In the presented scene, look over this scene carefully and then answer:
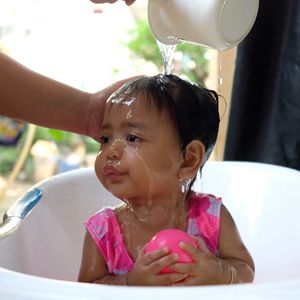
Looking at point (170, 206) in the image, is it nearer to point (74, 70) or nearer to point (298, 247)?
point (298, 247)

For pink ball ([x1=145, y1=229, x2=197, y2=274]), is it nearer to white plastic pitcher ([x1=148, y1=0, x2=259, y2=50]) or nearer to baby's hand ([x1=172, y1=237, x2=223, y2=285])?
baby's hand ([x1=172, y1=237, x2=223, y2=285])

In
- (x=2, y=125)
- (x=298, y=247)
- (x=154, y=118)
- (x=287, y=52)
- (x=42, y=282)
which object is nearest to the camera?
(x=42, y=282)

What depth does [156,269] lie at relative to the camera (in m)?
0.63

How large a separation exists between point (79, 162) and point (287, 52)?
1.15 metres

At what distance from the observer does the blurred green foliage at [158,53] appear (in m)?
2.19

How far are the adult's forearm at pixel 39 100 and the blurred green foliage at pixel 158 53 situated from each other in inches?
47.7

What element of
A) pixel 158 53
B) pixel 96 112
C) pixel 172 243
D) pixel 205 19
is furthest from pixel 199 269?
pixel 158 53

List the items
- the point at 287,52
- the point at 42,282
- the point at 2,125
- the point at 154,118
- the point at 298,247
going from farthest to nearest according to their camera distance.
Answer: the point at 2,125, the point at 287,52, the point at 298,247, the point at 154,118, the point at 42,282

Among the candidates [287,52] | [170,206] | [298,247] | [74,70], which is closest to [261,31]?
[287,52]

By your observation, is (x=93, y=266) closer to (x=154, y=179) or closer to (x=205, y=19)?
(x=154, y=179)

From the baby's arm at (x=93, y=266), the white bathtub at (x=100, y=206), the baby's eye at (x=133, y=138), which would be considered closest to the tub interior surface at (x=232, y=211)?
the white bathtub at (x=100, y=206)

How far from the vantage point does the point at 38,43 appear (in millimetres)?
2184

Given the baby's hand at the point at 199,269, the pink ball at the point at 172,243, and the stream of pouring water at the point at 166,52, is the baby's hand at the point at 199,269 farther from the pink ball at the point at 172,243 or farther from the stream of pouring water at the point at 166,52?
the stream of pouring water at the point at 166,52

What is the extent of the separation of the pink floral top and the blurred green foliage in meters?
1.42
